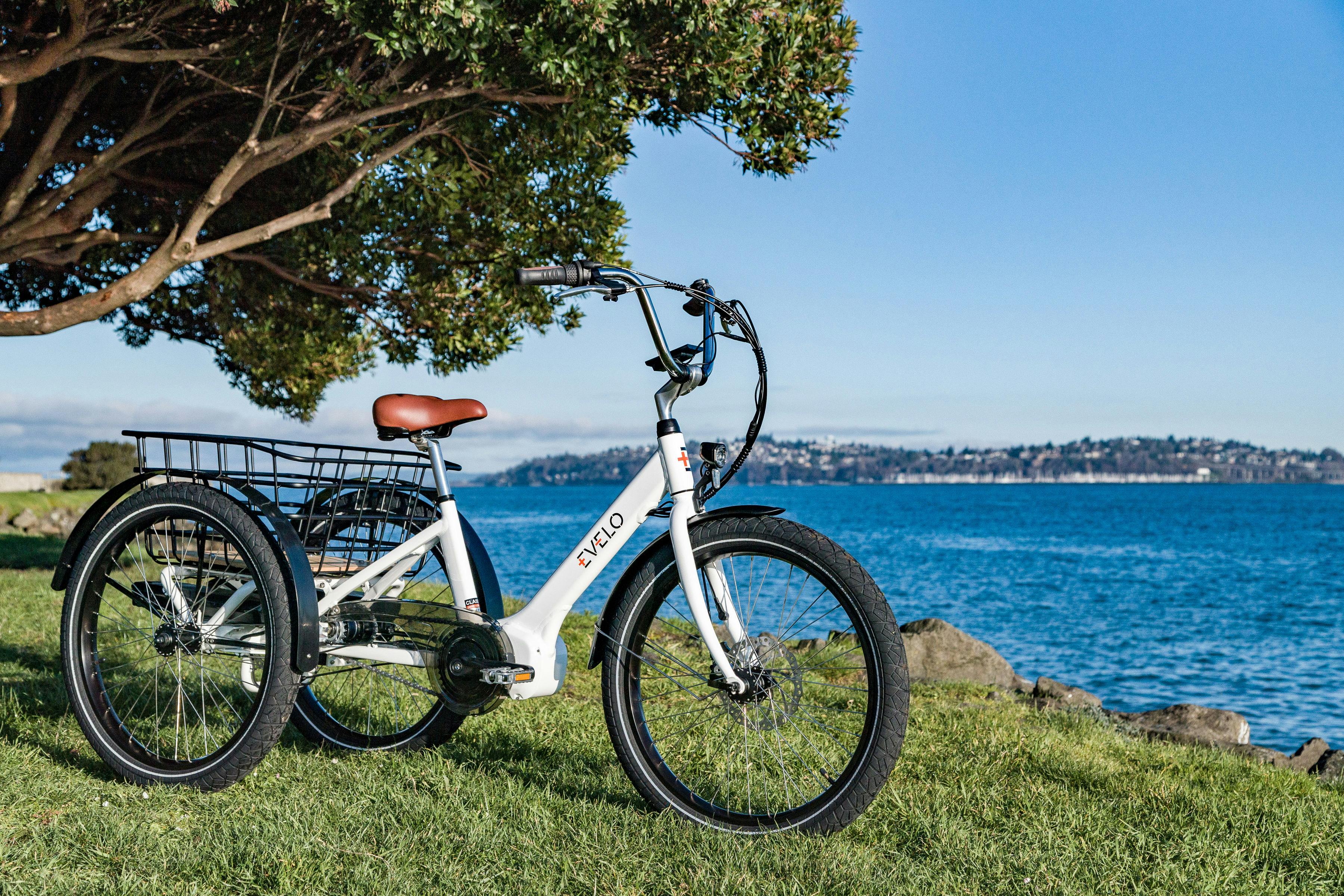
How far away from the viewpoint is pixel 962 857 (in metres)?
3.15

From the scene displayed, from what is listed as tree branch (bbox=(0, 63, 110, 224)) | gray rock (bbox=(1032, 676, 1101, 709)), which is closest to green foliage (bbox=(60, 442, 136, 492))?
tree branch (bbox=(0, 63, 110, 224))

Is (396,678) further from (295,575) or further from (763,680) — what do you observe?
(763,680)

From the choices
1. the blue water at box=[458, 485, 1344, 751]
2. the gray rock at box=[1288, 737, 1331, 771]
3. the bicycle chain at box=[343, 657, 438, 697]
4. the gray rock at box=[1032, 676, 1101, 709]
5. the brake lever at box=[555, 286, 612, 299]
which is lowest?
the blue water at box=[458, 485, 1344, 751]

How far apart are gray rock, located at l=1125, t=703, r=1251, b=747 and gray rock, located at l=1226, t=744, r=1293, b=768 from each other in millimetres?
133

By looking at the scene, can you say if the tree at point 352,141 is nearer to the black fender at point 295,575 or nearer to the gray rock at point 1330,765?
the black fender at point 295,575

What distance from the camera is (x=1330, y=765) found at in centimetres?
680

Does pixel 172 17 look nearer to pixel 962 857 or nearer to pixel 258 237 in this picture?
pixel 258 237

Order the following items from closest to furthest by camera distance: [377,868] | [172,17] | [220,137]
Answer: [377,868], [172,17], [220,137]

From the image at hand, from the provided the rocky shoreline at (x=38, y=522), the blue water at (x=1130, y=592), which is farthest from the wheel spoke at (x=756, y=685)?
the rocky shoreline at (x=38, y=522)

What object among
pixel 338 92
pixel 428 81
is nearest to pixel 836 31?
pixel 428 81

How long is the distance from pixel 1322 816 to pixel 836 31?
7.52 metres

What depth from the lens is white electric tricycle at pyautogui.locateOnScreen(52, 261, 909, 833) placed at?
3410 mm

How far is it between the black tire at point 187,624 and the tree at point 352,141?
397 centimetres

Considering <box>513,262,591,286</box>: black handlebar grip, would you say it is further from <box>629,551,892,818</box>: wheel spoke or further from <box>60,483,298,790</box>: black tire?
<box>60,483,298,790</box>: black tire
